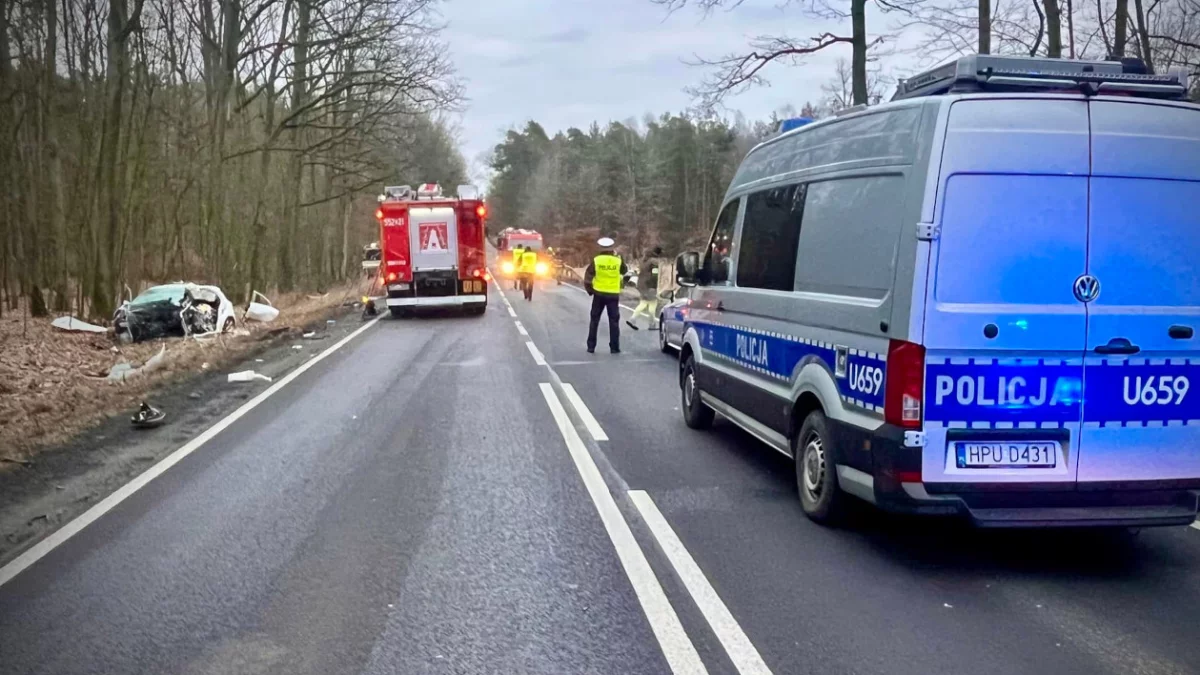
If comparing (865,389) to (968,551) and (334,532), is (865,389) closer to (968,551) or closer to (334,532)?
(968,551)

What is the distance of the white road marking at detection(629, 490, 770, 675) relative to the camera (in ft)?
14.2

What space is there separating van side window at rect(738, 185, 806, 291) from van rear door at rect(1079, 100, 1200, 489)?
2.11 meters

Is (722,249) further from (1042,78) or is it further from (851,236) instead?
(1042,78)

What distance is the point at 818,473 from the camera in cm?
645

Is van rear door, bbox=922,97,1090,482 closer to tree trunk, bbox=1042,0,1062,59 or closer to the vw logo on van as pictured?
the vw logo on van

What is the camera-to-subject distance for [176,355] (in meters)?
16.2

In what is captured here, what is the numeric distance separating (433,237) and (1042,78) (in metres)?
20.9

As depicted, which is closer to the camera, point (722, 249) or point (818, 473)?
point (818, 473)

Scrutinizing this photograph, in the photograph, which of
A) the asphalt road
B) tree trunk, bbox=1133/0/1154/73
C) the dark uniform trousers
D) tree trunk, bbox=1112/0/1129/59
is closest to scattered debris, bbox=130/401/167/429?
the asphalt road

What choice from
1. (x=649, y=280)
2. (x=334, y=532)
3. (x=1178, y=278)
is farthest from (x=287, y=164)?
(x=1178, y=278)

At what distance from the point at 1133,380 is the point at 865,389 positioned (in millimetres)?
1349

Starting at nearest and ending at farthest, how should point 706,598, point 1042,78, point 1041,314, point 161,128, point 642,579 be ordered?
1. point 706,598
2. point 1041,314
3. point 642,579
4. point 1042,78
5. point 161,128

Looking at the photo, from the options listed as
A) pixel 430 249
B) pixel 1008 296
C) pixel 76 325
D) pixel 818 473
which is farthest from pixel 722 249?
pixel 76 325

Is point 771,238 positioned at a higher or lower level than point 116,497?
higher
